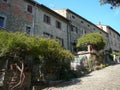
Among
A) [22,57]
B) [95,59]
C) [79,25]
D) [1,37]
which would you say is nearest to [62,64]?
[22,57]

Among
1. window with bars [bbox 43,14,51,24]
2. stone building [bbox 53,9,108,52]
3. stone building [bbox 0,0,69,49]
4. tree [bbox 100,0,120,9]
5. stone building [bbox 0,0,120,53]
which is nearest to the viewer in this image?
tree [bbox 100,0,120,9]

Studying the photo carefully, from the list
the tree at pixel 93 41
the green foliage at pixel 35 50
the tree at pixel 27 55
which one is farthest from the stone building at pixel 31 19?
the green foliage at pixel 35 50

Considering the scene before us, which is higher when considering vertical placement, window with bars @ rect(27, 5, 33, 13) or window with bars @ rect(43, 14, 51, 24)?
window with bars @ rect(27, 5, 33, 13)

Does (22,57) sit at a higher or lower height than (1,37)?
lower

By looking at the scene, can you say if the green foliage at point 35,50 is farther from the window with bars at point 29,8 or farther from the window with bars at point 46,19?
the window with bars at point 46,19

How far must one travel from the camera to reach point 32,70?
14.0 meters

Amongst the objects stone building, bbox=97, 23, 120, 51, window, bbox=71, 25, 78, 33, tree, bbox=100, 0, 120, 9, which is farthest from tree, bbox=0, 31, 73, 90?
stone building, bbox=97, 23, 120, 51

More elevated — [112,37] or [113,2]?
[112,37]

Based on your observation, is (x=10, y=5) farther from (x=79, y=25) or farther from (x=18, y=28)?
(x=79, y=25)

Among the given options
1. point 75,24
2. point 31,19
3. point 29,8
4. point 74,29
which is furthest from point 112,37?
point 29,8

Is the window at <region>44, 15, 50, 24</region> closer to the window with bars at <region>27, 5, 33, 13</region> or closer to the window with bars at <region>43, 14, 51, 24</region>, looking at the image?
the window with bars at <region>43, 14, 51, 24</region>

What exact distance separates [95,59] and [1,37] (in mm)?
13653

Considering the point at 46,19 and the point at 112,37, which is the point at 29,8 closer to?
the point at 46,19

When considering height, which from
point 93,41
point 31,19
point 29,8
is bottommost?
point 93,41
